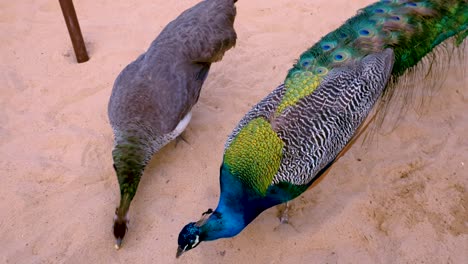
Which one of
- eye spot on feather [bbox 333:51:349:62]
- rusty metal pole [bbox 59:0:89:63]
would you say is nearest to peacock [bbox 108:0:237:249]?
rusty metal pole [bbox 59:0:89:63]

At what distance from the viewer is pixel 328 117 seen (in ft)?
9.05

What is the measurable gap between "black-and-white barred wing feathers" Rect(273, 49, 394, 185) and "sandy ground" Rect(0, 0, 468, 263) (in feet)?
1.84

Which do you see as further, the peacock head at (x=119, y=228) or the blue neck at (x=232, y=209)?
the peacock head at (x=119, y=228)

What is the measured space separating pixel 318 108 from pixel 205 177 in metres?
1.17

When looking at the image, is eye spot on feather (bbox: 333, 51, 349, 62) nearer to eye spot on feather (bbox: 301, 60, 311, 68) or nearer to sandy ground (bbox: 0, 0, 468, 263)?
eye spot on feather (bbox: 301, 60, 311, 68)

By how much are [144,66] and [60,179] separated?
118 cm

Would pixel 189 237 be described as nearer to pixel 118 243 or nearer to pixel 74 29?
pixel 118 243

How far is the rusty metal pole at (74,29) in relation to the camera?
412 cm

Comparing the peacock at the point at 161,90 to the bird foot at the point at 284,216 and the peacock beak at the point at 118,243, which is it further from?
the bird foot at the point at 284,216

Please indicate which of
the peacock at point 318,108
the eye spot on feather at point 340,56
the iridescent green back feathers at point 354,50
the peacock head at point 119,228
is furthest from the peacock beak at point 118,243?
the eye spot on feather at point 340,56

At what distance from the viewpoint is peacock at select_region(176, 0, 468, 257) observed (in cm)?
264

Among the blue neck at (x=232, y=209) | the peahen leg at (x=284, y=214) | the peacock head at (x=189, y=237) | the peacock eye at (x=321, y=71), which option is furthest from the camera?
the peahen leg at (x=284, y=214)

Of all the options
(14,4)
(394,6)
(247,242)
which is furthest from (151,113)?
(14,4)

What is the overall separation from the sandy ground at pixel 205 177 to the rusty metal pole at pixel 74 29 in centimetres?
12
